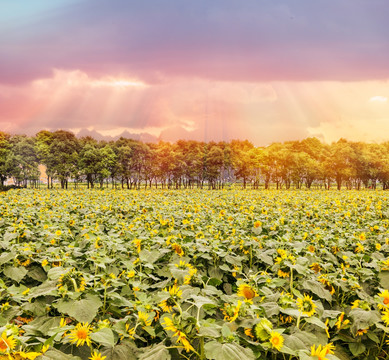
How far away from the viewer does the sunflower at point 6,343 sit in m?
1.46

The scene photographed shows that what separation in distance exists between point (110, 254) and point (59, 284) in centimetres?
175

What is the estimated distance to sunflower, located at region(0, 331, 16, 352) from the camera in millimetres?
1464

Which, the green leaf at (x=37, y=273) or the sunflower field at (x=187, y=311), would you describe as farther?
the green leaf at (x=37, y=273)

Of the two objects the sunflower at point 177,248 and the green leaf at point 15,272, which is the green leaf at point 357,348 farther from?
the green leaf at point 15,272

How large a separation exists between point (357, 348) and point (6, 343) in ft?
8.93

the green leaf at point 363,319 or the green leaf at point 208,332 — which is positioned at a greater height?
the green leaf at point 208,332

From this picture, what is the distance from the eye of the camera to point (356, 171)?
208 feet

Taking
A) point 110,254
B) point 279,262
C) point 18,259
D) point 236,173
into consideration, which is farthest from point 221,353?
point 236,173

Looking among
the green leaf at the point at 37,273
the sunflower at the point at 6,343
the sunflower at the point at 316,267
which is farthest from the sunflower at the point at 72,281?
the sunflower at the point at 316,267

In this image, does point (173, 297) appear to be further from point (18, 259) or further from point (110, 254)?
point (18, 259)

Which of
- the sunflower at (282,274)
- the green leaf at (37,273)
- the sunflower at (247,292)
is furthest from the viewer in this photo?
the green leaf at (37,273)

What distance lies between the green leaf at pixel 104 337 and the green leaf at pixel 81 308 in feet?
1.27

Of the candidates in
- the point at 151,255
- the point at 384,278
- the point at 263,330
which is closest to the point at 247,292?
the point at 263,330

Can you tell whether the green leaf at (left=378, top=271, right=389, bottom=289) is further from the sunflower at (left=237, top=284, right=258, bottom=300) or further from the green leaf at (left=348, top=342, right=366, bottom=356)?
the sunflower at (left=237, top=284, right=258, bottom=300)
